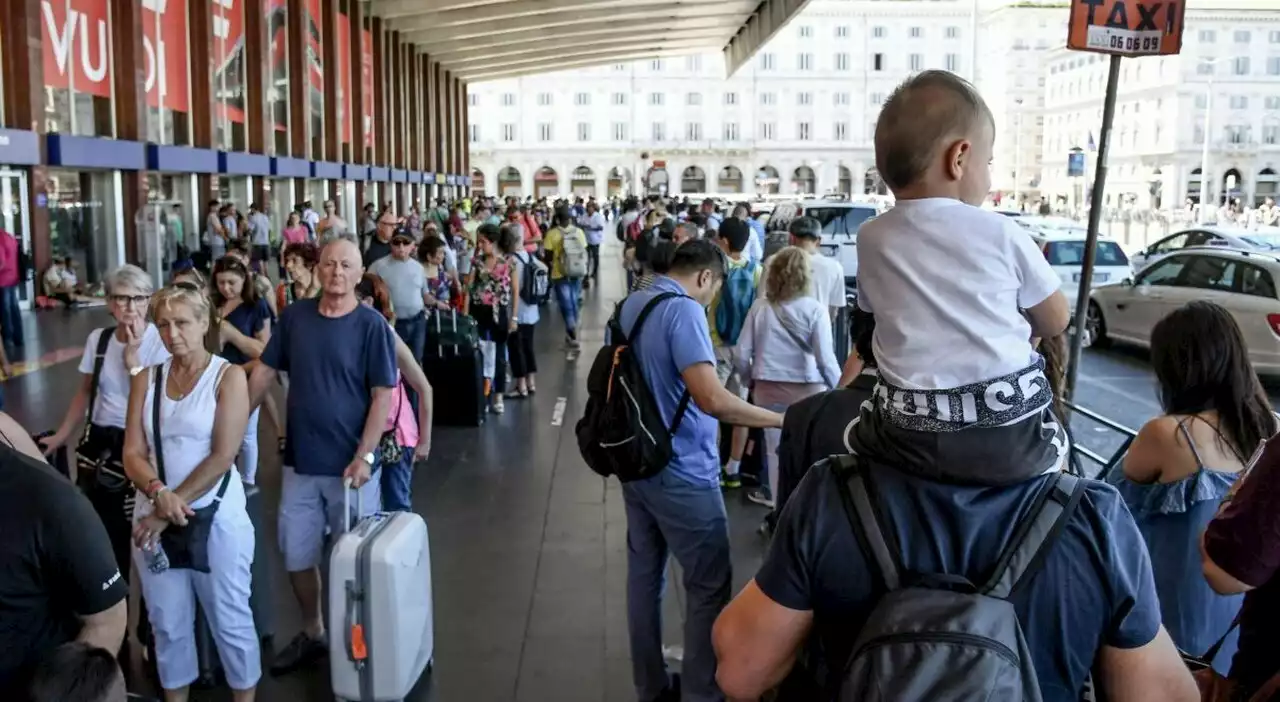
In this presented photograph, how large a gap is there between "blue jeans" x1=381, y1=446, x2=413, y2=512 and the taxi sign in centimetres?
374

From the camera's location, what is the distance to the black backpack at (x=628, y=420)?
4.34m

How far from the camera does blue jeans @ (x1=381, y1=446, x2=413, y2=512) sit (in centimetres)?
584

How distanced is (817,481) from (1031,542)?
1.09ft

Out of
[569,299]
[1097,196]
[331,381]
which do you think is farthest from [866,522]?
[569,299]

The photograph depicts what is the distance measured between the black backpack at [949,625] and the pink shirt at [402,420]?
3.96 m

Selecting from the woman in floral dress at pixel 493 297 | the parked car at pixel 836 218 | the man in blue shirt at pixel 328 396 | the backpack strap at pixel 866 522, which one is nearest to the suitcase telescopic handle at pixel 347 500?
the man in blue shirt at pixel 328 396

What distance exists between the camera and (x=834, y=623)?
1877 millimetres

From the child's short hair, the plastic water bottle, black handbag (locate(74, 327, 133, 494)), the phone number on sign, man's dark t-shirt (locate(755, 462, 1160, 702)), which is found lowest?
the plastic water bottle

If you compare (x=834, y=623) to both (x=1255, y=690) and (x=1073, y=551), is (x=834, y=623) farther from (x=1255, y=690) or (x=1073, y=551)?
(x=1255, y=690)

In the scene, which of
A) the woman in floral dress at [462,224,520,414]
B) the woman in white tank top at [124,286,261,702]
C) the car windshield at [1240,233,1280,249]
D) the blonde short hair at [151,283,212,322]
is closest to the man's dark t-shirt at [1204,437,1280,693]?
the woman in white tank top at [124,286,261,702]

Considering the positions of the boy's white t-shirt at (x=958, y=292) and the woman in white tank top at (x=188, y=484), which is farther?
the woman in white tank top at (x=188, y=484)

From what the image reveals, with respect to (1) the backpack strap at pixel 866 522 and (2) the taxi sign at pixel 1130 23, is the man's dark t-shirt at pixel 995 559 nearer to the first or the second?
(1) the backpack strap at pixel 866 522

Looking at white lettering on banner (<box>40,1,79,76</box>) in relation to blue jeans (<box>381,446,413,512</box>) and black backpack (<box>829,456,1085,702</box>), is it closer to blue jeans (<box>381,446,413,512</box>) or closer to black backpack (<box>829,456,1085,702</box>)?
blue jeans (<box>381,446,413,512</box>)

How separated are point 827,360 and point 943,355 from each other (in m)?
4.98
